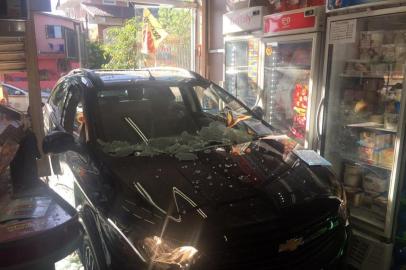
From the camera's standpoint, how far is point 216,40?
6441mm

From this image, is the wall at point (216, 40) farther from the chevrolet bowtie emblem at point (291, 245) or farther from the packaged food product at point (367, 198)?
the chevrolet bowtie emblem at point (291, 245)

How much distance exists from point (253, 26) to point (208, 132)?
7.88ft

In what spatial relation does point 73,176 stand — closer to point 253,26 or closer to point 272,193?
point 272,193

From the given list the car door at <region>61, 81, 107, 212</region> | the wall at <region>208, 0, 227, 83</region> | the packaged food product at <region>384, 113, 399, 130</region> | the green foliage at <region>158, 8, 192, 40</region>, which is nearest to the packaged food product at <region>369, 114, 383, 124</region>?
the packaged food product at <region>384, 113, 399, 130</region>

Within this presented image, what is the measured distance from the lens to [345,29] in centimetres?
312

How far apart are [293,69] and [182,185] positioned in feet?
9.07

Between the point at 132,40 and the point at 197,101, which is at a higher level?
the point at 132,40

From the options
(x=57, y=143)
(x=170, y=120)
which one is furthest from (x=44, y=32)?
(x=57, y=143)

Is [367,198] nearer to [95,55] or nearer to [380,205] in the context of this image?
[380,205]

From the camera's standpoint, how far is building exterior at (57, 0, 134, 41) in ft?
43.1

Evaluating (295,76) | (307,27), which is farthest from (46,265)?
(295,76)

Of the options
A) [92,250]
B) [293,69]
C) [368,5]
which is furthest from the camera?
[293,69]

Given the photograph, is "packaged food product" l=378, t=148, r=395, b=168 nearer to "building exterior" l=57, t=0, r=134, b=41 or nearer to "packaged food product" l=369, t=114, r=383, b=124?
"packaged food product" l=369, t=114, r=383, b=124

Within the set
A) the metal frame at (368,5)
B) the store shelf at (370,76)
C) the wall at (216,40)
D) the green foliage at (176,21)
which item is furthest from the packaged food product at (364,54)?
the green foliage at (176,21)
